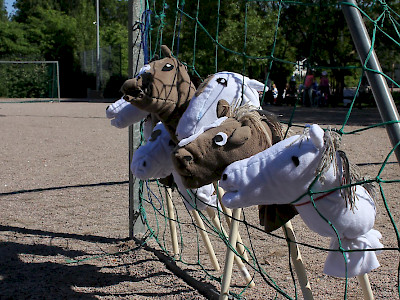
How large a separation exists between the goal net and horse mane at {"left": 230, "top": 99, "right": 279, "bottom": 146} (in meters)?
25.3

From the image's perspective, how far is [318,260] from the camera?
3.63 m

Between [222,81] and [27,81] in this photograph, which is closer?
[222,81]

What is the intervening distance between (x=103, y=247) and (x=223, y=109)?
7.38ft

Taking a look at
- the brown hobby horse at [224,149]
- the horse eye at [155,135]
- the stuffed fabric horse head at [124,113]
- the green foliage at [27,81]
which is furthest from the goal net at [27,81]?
the brown hobby horse at [224,149]

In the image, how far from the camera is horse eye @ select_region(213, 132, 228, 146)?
188 cm

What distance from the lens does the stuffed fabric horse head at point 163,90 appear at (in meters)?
2.31

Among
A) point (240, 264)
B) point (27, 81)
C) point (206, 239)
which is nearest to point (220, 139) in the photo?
point (240, 264)

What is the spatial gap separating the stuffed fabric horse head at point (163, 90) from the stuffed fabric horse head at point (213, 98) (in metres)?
0.10

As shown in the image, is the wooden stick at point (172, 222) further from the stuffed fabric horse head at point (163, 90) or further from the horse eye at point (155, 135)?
the stuffed fabric horse head at point (163, 90)

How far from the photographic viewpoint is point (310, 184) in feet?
5.82

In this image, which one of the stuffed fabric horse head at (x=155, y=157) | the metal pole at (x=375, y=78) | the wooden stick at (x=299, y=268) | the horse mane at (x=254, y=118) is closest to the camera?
the metal pole at (x=375, y=78)

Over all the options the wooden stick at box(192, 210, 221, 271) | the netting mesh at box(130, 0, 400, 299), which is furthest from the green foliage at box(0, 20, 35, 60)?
the wooden stick at box(192, 210, 221, 271)

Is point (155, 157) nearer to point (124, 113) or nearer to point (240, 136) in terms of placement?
point (124, 113)

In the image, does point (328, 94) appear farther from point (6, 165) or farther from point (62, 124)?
point (6, 165)
